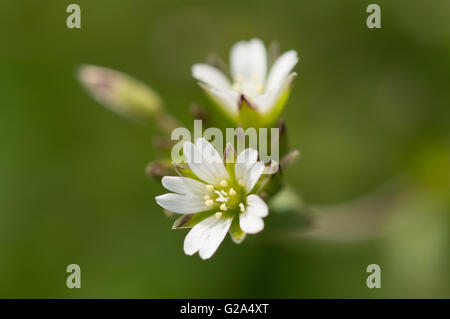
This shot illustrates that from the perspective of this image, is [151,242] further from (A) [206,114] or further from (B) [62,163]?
(A) [206,114]

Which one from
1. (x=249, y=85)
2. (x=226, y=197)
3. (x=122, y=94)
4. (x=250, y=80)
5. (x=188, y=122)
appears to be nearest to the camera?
(x=226, y=197)

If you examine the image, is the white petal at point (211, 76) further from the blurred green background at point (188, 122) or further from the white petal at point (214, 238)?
the blurred green background at point (188, 122)

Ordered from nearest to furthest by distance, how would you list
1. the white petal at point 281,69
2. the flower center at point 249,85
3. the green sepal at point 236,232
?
the green sepal at point 236,232, the white petal at point 281,69, the flower center at point 249,85

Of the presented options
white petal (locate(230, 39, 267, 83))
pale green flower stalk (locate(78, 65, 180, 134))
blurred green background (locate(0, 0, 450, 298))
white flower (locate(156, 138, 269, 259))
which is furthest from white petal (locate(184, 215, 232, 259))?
blurred green background (locate(0, 0, 450, 298))

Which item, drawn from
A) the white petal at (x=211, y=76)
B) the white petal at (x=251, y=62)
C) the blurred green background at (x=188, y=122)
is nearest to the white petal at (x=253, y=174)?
the white petal at (x=211, y=76)

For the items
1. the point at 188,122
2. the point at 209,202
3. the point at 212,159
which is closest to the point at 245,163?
the point at 212,159

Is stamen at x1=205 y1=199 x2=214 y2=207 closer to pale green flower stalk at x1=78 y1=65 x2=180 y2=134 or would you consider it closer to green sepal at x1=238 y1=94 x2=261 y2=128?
green sepal at x1=238 y1=94 x2=261 y2=128

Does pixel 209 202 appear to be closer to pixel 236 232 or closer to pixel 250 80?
pixel 236 232

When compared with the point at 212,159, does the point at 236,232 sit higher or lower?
lower
